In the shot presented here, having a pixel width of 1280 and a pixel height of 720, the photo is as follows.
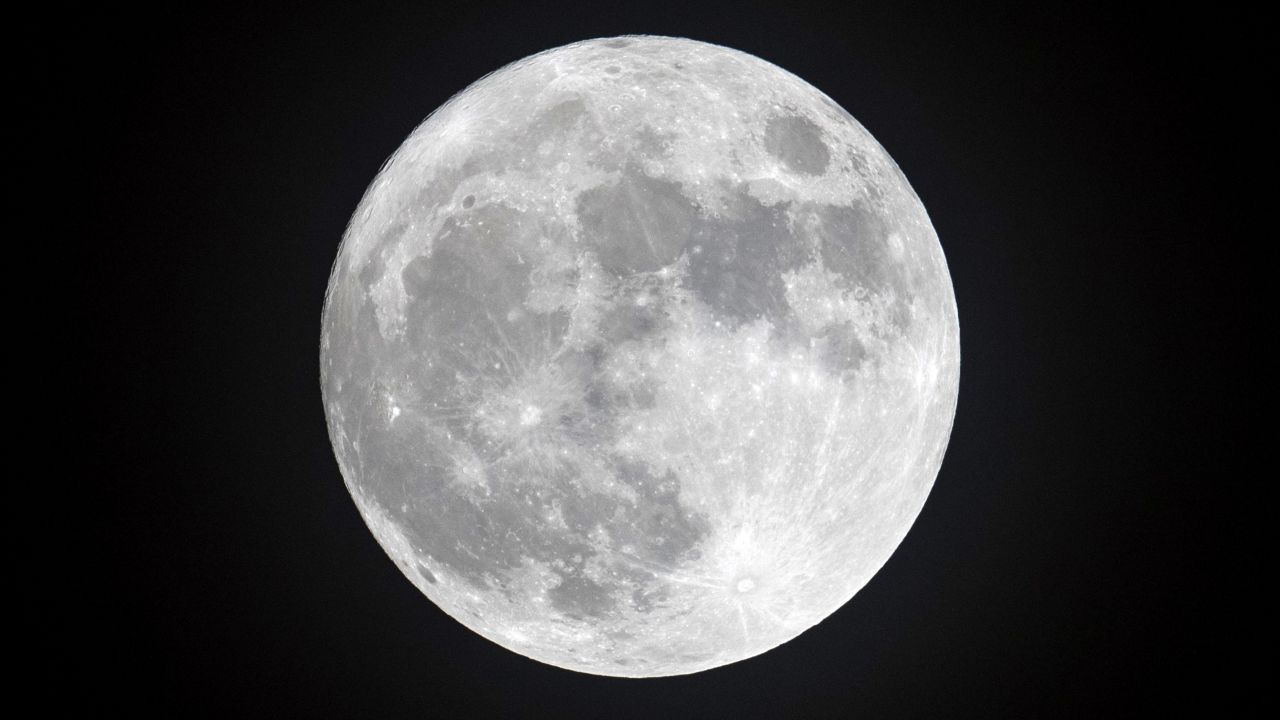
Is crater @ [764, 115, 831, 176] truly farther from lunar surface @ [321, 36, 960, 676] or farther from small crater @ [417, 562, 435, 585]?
small crater @ [417, 562, 435, 585]

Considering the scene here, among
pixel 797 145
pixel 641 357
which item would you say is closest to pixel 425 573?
pixel 641 357

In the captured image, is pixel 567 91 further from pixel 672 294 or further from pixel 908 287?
pixel 908 287

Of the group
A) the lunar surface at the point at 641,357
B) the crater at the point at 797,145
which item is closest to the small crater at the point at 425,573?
the lunar surface at the point at 641,357

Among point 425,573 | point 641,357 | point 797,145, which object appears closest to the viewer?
point 641,357

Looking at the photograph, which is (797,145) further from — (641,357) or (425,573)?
(425,573)

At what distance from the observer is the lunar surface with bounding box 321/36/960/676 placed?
3213 millimetres

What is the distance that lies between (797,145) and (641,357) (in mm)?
1057

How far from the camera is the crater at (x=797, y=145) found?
11.5ft

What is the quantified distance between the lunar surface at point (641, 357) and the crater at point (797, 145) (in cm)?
1

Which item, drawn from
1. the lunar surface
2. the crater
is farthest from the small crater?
the crater

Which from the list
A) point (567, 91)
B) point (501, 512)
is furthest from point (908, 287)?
point (501, 512)

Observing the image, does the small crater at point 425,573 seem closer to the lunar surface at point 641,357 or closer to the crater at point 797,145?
the lunar surface at point 641,357

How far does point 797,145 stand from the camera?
357 centimetres

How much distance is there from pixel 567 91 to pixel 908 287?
4.92ft
